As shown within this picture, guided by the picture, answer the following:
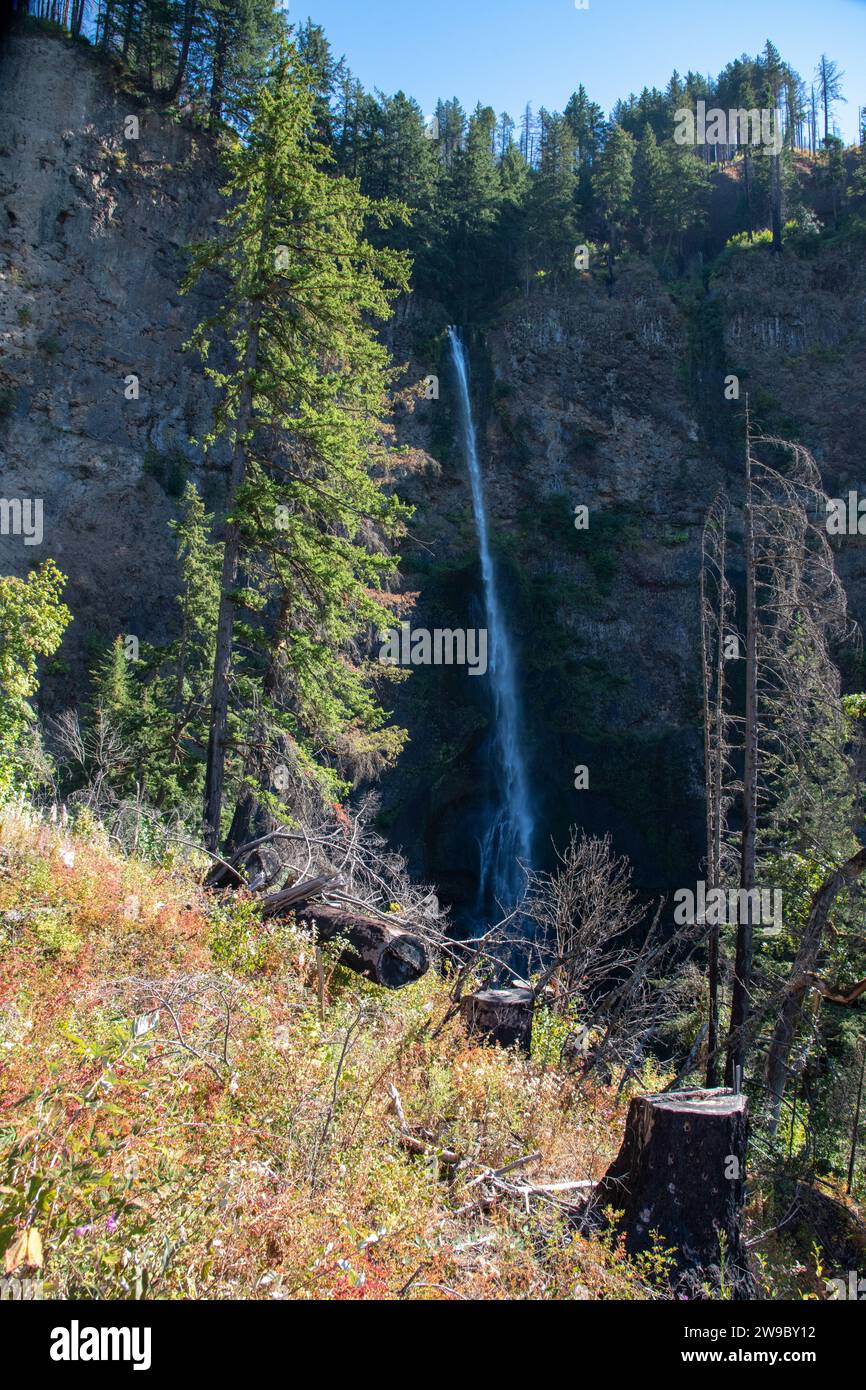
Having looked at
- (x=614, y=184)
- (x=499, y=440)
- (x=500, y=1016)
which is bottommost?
(x=500, y=1016)

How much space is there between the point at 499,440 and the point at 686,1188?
35.2m

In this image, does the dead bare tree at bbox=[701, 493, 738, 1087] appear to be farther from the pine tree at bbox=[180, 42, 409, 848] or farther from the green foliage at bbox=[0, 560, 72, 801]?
the green foliage at bbox=[0, 560, 72, 801]

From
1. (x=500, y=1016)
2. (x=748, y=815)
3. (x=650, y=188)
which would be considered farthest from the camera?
(x=650, y=188)

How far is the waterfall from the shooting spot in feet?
90.4

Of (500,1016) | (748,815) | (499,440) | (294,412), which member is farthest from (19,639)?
(499,440)

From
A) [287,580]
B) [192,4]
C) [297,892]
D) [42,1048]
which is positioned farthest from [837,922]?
[192,4]

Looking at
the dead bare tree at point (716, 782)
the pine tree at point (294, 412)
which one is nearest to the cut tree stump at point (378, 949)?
the pine tree at point (294, 412)

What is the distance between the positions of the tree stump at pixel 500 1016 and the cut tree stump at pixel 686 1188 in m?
2.48

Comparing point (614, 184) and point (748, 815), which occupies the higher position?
point (614, 184)

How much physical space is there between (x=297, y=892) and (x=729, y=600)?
725 centimetres

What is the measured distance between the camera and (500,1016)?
743 cm

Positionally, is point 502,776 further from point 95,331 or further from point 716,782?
point 95,331

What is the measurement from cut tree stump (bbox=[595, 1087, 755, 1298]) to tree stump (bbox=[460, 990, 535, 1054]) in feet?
8.14

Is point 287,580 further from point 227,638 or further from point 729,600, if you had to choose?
point 729,600
